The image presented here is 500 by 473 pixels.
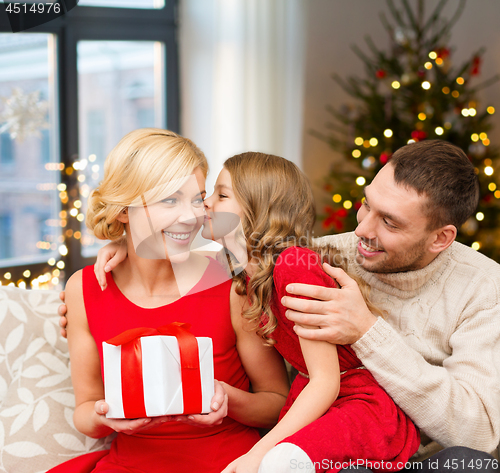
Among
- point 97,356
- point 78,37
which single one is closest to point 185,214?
point 97,356

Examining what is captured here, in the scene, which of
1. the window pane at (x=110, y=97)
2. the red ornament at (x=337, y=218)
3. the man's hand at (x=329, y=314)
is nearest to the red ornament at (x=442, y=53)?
the red ornament at (x=337, y=218)

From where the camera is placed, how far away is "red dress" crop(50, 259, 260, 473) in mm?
1181

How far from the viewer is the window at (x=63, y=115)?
3230 mm

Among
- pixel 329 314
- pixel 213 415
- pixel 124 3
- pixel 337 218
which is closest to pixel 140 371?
pixel 213 415

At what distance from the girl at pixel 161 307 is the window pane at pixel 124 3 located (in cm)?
259

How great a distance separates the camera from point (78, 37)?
3287 mm

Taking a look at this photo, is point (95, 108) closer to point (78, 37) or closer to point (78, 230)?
point (78, 37)

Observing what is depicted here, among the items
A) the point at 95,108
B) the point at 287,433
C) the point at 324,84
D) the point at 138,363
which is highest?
the point at 324,84

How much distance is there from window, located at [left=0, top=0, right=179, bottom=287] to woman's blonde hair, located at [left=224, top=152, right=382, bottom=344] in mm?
2309

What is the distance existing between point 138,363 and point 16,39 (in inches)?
121

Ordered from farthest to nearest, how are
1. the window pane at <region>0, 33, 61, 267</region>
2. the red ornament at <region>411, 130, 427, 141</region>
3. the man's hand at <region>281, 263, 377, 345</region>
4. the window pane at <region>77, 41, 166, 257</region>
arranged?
the window pane at <region>77, 41, 166, 257</region> < the window pane at <region>0, 33, 61, 267</region> < the red ornament at <region>411, 130, 427, 141</region> < the man's hand at <region>281, 263, 377, 345</region>

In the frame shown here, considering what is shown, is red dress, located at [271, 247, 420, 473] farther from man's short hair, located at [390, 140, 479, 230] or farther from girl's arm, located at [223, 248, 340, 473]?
man's short hair, located at [390, 140, 479, 230]

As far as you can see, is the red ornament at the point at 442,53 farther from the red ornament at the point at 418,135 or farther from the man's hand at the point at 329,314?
the man's hand at the point at 329,314

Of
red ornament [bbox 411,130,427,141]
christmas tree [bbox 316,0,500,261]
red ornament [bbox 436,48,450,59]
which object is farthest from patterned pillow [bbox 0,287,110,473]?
red ornament [bbox 436,48,450,59]
